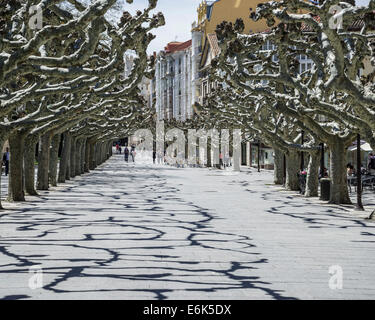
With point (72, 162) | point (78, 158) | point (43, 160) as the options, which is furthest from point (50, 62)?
point (78, 158)

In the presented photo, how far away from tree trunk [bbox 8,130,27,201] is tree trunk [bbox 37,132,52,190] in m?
5.01

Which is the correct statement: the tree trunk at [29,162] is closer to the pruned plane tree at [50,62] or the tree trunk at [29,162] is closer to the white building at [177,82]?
the pruned plane tree at [50,62]

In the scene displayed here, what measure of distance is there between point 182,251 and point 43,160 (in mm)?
16636

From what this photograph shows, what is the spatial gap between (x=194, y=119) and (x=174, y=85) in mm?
50206

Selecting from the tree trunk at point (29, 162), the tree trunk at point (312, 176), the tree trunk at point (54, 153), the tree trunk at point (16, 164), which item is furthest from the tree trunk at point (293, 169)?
the tree trunk at point (16, 164)

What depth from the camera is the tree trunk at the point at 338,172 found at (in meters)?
22.2

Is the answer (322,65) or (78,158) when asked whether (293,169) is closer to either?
(322,65)

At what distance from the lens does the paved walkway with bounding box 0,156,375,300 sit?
8.17 meters

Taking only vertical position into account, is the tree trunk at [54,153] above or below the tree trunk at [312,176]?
above

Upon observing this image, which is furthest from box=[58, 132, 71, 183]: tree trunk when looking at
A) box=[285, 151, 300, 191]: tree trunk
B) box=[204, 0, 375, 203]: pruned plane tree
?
box=[285, 151, 300, 191]: tree trunk

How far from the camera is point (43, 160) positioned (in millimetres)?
26984

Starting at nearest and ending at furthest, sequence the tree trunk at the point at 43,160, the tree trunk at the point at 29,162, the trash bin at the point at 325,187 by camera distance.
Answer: the trash bin at the point at 325,187 → the tree trunk at the point at 29,162 → the tree trunk at the point at 43,160

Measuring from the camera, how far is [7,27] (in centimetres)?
1595

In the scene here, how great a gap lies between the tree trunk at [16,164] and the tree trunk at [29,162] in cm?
253
